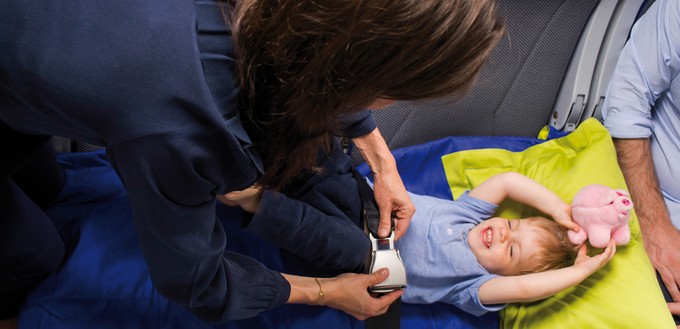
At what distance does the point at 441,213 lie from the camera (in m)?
1.30

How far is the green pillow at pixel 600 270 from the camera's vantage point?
1.13 meters

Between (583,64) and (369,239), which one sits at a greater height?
(583,64)

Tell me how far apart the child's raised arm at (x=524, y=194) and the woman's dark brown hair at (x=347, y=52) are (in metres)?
0.81

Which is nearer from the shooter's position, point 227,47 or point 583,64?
point 227,47

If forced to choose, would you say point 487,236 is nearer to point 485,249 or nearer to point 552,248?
point 485,249

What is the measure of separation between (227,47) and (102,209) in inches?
28.5

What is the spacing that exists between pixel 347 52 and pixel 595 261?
3.08 feet

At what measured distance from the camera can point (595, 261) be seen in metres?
1.13

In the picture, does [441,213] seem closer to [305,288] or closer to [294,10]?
[305,288]

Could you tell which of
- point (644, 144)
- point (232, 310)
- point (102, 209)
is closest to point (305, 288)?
point (232, 310)

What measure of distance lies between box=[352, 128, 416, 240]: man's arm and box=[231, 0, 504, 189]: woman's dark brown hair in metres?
0.62

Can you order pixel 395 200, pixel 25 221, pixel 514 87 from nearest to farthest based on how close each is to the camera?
pixel 25 221, pixel 395 200, pixel 514 87

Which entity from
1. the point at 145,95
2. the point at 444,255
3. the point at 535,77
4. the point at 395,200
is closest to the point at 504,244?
the point at 444,255

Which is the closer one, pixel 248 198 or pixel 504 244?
pixel 248 198
